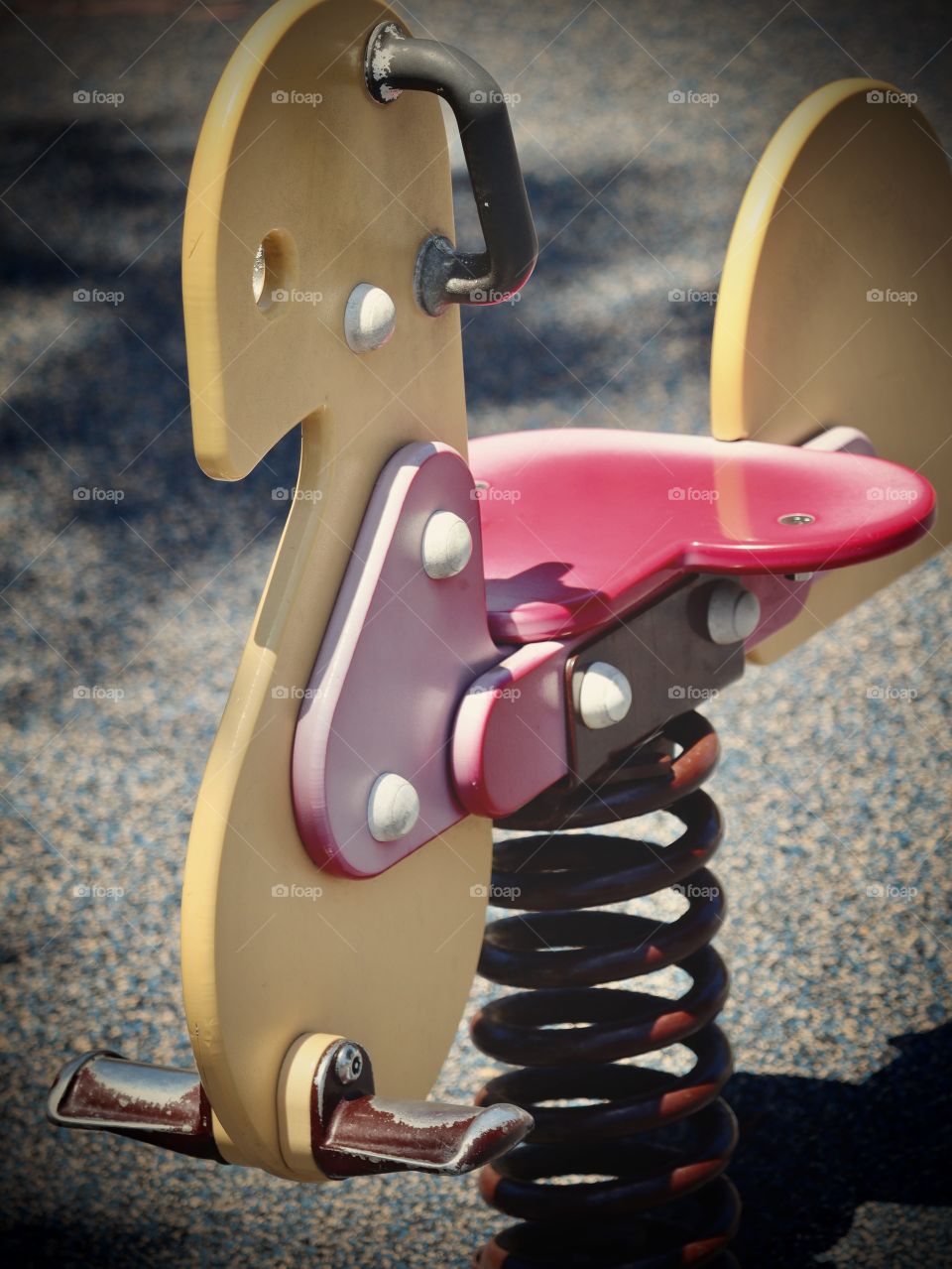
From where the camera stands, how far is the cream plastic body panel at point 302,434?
36.8 inches

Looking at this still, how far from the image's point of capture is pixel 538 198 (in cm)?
423

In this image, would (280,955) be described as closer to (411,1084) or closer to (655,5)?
(411,1084)

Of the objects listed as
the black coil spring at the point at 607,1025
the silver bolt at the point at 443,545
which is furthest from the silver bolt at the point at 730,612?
the silver bolt at the point at 443,545

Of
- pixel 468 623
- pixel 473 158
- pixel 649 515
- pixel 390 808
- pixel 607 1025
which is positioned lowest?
pixel 607 1025

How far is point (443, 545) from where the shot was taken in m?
1.10

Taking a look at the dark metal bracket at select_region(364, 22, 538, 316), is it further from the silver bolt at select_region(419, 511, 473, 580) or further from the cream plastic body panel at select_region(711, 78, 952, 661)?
the cream plastic body panel at select_region(711, 78, 952, 661)

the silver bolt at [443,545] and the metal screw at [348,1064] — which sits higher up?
the silver bolt at [443,545]

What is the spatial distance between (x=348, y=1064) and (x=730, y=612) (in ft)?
1.71

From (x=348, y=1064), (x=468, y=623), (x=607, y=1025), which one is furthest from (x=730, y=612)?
(x=348, y=1064)

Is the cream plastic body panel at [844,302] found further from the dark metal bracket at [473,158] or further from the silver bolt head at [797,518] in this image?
the dark metal bracket at [473,158]

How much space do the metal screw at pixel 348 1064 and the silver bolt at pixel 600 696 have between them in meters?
0.33

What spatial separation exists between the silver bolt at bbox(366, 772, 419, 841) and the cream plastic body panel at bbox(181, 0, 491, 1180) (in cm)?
5

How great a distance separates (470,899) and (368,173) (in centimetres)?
58

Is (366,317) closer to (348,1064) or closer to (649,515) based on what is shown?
(649,515)
